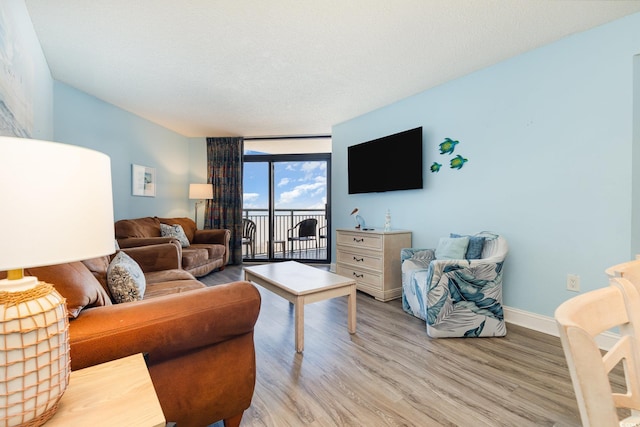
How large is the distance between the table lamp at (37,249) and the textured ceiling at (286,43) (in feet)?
5.75

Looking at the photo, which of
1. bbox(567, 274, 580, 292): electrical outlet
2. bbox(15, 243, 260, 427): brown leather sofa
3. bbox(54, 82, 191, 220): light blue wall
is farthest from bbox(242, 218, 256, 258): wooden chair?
bbox(567, 274, 580, 292): electrical outlet

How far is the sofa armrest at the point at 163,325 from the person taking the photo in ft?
3.00

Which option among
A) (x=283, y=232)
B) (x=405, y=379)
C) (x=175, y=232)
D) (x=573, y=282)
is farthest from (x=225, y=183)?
(x=573, y=282)

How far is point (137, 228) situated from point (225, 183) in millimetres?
1793

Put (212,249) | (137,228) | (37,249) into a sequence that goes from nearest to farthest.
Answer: (37,249) → (137,228) → (212,249)

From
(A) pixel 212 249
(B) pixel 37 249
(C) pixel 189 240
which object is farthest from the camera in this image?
(C) pixel 189 240

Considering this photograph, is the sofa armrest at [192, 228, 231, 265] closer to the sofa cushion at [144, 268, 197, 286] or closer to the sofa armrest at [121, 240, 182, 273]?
the sofa armrest at [121, 240, 182, 273]

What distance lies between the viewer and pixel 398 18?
194cm

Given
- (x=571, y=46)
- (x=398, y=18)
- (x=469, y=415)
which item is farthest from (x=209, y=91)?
(x=469, y=415)

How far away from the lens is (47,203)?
1.86ft

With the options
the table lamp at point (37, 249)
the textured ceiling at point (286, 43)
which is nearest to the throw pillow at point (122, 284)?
Result: the table lamp at point (37, 249)

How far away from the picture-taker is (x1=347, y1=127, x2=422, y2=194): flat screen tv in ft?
10.4

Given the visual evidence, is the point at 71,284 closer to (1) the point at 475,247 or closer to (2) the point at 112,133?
(1) the point at 475,247

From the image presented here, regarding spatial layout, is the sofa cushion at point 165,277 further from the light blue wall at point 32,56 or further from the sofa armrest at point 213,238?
the sofa armrest at point 213,238
